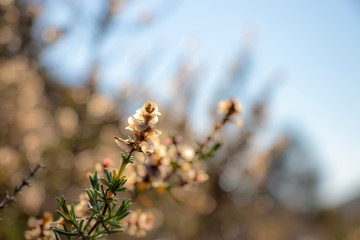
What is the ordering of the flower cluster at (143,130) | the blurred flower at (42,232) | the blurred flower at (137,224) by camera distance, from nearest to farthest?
the flower cluster at (143,130)
the blurred flower at (42,232)
the blurred flower at (137,224)

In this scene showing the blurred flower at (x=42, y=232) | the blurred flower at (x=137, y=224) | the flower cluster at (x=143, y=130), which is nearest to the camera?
the flower cluster at (x=143, y=130)

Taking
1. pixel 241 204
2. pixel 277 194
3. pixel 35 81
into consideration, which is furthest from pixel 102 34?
pixel 277 194

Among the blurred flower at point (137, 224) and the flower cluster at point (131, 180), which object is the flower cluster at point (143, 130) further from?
the blurred flower at point (137, 224)

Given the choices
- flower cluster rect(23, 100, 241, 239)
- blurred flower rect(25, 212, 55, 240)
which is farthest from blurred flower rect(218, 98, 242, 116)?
blurred flower rect(25, 212, 55, 240)

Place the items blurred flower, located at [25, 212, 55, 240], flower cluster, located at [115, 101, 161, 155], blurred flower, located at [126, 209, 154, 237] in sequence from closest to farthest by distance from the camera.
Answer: flower cluster, located at [115, 101, 161, 155]
blurred flower, located at [25, 212, 55, 240]
blurred flower, located at [126, 209, 154, 237]

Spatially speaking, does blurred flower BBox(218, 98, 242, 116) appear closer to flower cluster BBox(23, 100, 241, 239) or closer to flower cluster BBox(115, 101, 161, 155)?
flower cluster BBox(23, 100, 241, 239)

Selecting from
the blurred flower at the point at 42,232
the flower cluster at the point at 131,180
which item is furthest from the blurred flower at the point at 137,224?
the blurred flower at the point at 42,232

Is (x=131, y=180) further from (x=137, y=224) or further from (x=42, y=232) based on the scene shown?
(x=42, y=232)

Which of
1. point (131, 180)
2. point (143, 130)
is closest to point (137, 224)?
point (131, 180)

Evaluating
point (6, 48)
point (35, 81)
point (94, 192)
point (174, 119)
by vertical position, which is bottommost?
point (94, 192)

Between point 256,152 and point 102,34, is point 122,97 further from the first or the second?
point 256,152

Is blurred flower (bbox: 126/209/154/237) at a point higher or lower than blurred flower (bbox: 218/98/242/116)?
lower
